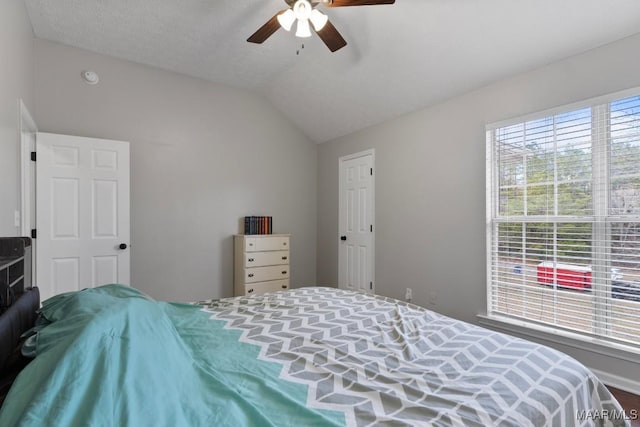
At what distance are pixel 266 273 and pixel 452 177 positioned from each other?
2.41 meters

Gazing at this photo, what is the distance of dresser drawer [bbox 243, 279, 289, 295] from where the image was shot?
12.5ft

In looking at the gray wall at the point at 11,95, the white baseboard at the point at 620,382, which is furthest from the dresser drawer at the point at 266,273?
the white baseboard at the point at 620,382

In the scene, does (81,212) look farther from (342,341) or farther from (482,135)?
(482,135)

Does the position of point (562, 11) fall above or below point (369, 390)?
above

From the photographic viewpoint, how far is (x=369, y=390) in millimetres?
996

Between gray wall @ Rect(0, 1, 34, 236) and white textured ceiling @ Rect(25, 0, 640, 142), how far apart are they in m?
0.49

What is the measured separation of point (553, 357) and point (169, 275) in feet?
11.6

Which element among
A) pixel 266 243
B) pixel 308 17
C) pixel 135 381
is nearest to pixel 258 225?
pixel 266 243

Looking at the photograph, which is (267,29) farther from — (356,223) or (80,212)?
(356,223)

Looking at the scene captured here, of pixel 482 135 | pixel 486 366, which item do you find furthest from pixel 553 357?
pixel 482 135

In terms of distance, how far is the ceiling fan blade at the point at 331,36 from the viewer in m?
2.21

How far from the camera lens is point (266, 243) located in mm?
3980

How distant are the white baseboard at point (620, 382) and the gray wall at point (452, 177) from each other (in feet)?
0.12

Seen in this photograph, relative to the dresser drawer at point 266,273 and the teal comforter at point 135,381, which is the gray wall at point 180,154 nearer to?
the dresser drawer at point 266,273
